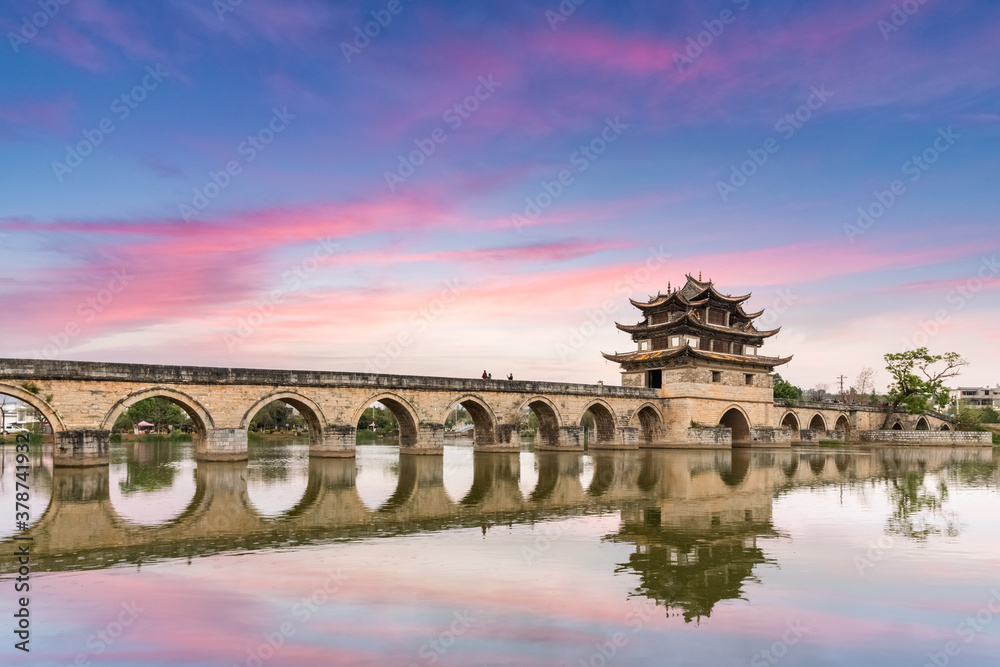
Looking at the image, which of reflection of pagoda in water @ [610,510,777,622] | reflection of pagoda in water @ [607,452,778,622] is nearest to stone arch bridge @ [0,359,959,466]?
reflection of pagoda in water @ [607,452,778,622]

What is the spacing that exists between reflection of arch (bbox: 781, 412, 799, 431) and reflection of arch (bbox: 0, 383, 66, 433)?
43792 millimetres

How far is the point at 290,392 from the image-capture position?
26.3 metres

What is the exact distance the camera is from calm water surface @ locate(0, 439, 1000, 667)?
6445mm

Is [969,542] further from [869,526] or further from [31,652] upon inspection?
[31,652]

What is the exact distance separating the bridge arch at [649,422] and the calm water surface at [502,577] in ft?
71.3

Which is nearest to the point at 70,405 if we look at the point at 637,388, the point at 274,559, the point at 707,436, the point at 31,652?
the point at 274,559

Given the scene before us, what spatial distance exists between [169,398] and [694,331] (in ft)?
91.8

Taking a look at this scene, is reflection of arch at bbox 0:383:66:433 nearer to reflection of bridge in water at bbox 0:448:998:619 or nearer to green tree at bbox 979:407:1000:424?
reflection of bridge in water at bbox 0:448:998:619

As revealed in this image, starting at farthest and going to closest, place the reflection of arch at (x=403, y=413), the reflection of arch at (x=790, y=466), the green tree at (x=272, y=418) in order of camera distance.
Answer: the green tree at (x=272, y=418) < the reflection of arch at (x=403, y=413) < the reflection of arch at (x=790, y=466)

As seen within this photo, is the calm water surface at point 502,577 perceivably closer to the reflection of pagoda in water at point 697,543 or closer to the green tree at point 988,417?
the reflection of pagoda in water at point 697,543

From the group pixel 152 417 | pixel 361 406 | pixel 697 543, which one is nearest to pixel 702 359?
pixel 361 406

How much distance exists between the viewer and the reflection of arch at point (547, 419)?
34.8 m

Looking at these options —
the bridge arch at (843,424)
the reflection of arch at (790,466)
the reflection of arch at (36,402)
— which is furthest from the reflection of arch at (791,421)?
the reflection of arch at (36,402)

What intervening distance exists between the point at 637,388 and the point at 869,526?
26283 millimetres
